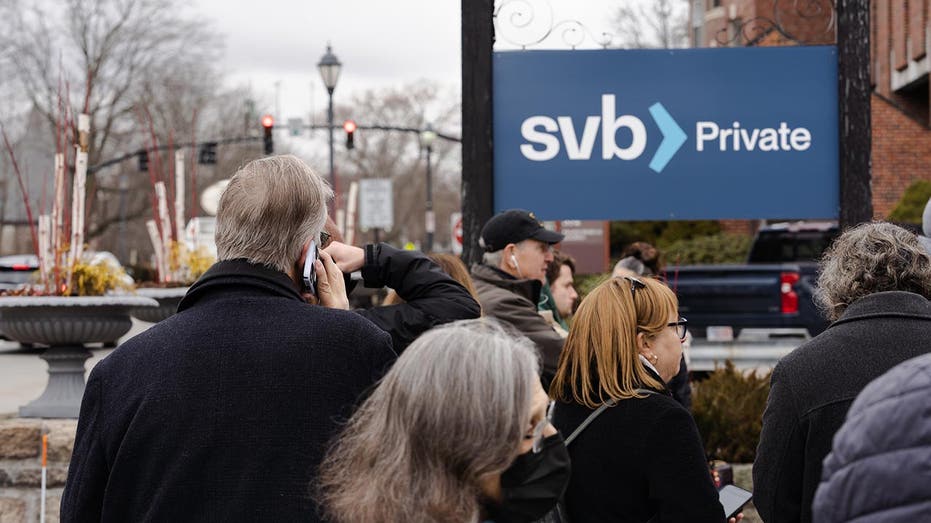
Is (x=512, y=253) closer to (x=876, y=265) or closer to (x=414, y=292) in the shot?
(x=414, y=292)

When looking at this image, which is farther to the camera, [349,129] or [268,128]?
[349,129]

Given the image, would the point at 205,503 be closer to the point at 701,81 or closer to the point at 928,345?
the point at 928,345

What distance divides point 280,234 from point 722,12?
32.4 metres

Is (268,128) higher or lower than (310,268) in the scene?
higher

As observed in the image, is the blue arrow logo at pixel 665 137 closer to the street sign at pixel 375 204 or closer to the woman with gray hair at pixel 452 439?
the woman with gray hair at pixel 452 439

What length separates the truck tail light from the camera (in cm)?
1284

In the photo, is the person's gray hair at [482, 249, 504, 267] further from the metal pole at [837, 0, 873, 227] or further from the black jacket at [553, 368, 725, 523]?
the black jacket at [553, 368, 725, 523]

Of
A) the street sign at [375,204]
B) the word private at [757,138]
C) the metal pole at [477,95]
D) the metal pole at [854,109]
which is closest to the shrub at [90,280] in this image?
the metal pole at [477,95]

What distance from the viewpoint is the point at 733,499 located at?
3807 millimetres

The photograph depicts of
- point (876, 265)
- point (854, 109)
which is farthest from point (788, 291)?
point (876, 265)

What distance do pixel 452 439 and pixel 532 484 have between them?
0.66 ft

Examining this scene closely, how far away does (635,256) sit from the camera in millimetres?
6707

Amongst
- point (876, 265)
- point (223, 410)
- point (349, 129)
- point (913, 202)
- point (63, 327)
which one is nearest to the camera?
point (223, 410)

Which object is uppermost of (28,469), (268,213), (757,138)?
(757,138)
